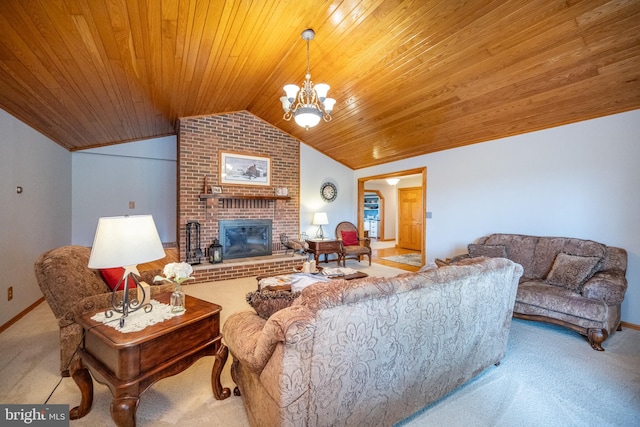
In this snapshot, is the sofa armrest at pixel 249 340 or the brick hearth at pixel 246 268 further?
the brick hearth at pixel 246 268

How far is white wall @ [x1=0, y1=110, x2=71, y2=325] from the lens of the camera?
2.70 metres

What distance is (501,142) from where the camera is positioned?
3951 millimetres

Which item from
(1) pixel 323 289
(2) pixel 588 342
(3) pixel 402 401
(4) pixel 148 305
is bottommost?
(2) pixel 588 342

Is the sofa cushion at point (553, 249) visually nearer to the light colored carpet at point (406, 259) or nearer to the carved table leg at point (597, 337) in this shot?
the carved table leg at point (597, 337)

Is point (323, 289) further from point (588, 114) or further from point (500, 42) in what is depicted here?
point (588, 114)

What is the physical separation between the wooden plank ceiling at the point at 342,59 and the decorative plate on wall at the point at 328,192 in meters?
2.44

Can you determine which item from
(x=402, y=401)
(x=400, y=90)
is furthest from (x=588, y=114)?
(x=402, y=401)

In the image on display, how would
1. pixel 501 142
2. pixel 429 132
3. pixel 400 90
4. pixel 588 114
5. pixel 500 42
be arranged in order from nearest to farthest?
pixel 500 42 → pixel 588 114 → pixel 400 90 → pixel 501 142 → pixel 429 132

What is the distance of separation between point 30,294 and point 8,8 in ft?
10.4

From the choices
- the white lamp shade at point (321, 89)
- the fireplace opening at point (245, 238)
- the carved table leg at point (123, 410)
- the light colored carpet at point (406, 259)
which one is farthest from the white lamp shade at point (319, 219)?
the carved table leg at point (123, 410)

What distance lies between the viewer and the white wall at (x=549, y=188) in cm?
291

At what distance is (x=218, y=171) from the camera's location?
5004 mm

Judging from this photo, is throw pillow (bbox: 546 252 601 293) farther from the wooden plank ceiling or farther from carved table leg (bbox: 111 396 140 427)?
carved table leg (bbox: 111 396 140 427)

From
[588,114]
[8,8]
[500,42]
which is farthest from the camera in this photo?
[588,114]
